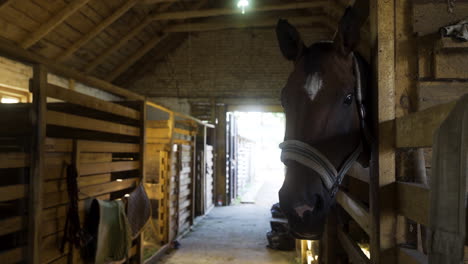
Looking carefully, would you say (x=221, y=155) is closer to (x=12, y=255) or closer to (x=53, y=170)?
(x=53, y=170)

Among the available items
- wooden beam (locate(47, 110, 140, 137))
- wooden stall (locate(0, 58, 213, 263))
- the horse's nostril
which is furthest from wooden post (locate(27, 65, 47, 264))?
the horse's nostril

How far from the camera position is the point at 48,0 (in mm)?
5586

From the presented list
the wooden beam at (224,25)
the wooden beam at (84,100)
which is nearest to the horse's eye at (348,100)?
the wooden beam at (84,100)

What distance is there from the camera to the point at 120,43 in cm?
804

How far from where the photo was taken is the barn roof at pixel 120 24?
19.1ft

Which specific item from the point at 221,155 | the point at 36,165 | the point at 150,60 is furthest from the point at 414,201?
the point at 150,60

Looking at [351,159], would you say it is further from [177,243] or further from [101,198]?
[177,243]

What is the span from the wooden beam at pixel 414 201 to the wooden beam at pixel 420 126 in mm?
149

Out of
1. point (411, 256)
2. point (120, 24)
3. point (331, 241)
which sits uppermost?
point (120, 24)

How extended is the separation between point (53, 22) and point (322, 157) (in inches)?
267

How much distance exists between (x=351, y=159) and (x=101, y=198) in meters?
2.89

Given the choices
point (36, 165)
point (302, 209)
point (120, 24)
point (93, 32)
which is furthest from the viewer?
point (120, 24)

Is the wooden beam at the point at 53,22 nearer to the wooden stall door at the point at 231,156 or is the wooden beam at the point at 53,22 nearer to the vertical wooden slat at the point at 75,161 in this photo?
the vertical wooden slat at the point at 75,161

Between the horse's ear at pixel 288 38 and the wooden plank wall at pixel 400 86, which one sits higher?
the horse's ear at pixel 288 38
